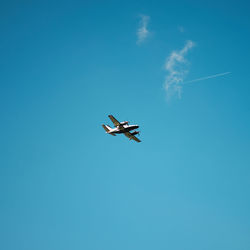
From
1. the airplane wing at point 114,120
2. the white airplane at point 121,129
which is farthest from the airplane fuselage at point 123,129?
the airplane wing at point 114,120

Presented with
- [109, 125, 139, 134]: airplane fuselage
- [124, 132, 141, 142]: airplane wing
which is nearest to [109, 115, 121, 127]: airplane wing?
[109, 125, 139, 134]: airplane fuselage

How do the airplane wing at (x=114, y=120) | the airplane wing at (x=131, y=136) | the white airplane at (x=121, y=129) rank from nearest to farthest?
the airplane wing at (x=114, y=120)
the white airplane at (x=121, y=129)
the airplane wing at (x=131, y=136)

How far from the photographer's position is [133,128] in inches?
2120

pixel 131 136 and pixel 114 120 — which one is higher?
pixel 131 136

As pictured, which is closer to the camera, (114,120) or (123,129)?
(114,120)

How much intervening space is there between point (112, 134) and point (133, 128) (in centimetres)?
797

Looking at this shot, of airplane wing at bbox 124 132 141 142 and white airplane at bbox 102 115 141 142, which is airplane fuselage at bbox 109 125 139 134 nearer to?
white airplane at bbox 102 115 141 142

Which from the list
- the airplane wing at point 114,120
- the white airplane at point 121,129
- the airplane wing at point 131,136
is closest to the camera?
the airplane wing at point 114,120

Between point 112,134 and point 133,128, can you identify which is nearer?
point 133,128

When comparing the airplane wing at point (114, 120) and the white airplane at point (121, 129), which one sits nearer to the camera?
the airplane wing at point (114, 120)

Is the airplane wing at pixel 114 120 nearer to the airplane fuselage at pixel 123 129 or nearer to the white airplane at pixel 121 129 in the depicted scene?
the white airplane at pixel 121 129

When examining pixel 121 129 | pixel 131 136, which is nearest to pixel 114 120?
pixel 121 129

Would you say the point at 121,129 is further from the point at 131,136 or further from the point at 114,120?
the point at 131,136

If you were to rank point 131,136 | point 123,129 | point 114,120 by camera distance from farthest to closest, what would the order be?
point 131,136
point 123,129
point 114,120
